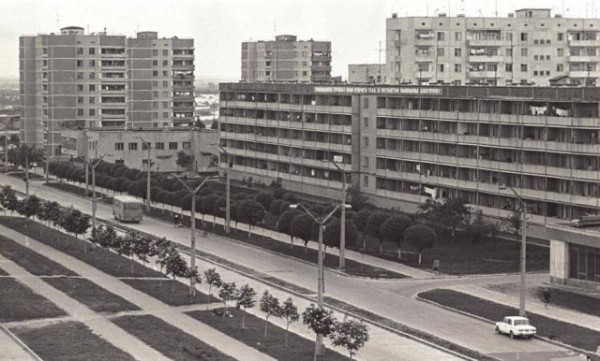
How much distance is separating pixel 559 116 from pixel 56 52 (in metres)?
117

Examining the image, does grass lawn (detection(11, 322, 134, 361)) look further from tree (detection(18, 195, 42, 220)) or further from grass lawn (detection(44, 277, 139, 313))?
tree (detection(18, 195, 42, 220))

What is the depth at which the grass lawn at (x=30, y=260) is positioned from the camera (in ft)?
270

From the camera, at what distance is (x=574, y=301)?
233 feet

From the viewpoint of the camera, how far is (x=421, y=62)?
17575 cm

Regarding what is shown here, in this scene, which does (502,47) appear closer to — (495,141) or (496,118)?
(496,118)

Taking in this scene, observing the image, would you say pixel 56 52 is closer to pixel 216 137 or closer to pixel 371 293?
pixel 216 137

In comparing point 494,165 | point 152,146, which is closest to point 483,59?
point 152,146

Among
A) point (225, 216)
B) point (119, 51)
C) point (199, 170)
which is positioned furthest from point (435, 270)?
point (119, 51)

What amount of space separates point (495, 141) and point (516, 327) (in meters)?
46.4

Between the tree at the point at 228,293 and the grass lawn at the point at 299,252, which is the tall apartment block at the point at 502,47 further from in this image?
the tree at the point at 228,293

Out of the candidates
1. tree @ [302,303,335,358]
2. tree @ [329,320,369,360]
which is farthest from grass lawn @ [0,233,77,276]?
tree @ [329,320,369,360]

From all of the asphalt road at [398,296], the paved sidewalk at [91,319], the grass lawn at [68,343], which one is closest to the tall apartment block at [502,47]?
the asphalt road at [398,296]

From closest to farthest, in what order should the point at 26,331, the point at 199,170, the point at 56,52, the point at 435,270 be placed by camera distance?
1. the point at 26,331
2. the point at 435,270
3. the point at 199,170
4. the point at 56,52

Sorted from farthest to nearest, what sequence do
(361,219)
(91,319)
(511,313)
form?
(361,219) < (511,313) < (91,319)
